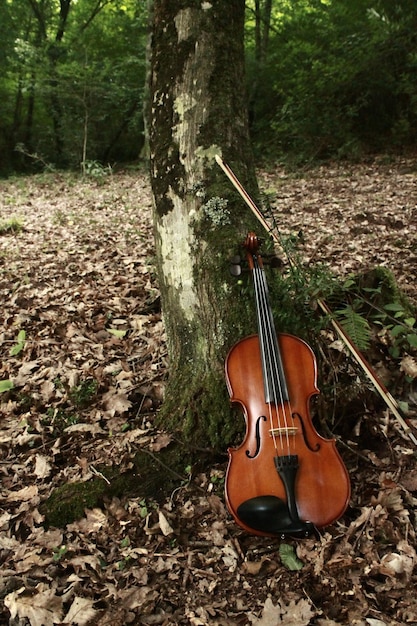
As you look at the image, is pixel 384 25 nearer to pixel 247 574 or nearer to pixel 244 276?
pixel 244 276

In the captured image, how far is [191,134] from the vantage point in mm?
2373

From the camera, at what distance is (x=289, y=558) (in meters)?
1.87

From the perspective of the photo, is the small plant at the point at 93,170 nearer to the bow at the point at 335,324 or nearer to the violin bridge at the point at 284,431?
the bow at the point at 335,324

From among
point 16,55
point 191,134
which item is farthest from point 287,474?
point 16,55

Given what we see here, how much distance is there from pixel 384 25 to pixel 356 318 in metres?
8.25

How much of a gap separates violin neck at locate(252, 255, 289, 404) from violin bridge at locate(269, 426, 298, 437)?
113 mm

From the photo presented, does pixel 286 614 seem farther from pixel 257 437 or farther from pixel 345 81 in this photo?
pixel 345 81

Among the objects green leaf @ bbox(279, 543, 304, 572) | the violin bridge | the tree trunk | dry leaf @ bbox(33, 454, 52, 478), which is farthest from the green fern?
dry leaf @ bbox(33, 454, 52, 478)

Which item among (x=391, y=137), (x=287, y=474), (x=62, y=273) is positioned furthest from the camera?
(x=391, y=137)

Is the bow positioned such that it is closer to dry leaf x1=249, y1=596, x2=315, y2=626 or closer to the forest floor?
the forest floor

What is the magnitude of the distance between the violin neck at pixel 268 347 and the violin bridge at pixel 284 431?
0.37ft

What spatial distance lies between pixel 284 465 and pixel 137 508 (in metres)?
0.81

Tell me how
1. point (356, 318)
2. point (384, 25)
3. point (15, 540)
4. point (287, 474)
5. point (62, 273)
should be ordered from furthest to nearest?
point (384, 25)
point (62, 273)
point (356, 318)
point (15, 540)
point (287, 474)

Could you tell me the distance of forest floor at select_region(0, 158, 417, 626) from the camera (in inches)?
69.1
